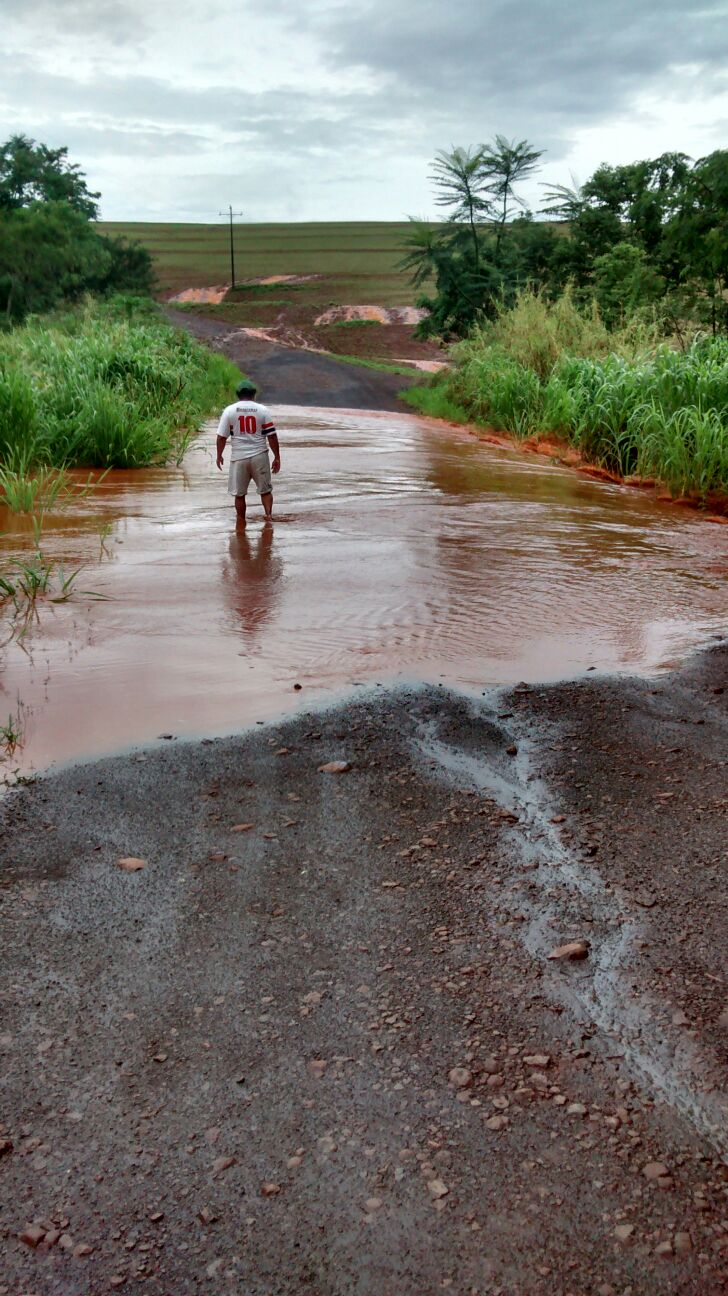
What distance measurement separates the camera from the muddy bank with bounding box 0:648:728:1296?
2.04 metres

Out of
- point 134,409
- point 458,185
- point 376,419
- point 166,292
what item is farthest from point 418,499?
point 166,292

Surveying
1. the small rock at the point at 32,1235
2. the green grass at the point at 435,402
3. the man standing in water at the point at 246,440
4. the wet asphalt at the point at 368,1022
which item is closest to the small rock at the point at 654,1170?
the wet asphalt at the point at 368,1022

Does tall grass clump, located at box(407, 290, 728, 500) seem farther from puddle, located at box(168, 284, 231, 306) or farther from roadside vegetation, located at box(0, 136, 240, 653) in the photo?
puddle, located at box(168, 284, 231, 306)

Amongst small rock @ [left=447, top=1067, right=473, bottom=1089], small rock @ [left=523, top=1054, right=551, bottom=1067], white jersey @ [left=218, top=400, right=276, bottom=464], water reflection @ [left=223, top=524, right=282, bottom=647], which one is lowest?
small rock @ [left=447, top=1067, right=473, bottom=1089]

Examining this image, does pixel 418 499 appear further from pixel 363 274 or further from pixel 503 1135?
pixel 363 274

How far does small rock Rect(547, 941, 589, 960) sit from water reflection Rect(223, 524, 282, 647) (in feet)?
11.1

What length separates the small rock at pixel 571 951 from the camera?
293 cm

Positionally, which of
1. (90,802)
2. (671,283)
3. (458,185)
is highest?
(458,185)

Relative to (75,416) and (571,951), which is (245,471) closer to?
(75,416)

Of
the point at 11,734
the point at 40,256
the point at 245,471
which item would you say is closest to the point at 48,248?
the point at 40,256

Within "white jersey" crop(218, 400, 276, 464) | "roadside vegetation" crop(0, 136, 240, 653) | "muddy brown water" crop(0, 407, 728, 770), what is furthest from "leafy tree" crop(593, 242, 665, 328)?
"white jersey" crop(218, 400, 276, 464)

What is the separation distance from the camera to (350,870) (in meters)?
3.42

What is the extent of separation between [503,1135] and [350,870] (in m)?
1.23

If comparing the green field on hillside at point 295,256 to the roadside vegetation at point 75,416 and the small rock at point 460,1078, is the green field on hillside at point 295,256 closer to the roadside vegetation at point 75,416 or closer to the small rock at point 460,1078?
the roadside vegetation at point 75,416
